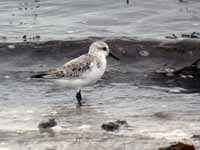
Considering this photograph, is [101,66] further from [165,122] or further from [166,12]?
[166,12]

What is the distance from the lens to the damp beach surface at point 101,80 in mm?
7945

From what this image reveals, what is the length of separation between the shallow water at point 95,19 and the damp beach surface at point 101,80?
0.08 feet

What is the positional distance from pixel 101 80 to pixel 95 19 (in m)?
4.67

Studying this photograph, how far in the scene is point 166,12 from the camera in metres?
16.4

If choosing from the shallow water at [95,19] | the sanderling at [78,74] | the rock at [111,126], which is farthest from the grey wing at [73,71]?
the shallow water at [95,19]

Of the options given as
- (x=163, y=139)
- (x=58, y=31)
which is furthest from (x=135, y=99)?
(x=58, y=31)

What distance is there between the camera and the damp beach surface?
313 inches

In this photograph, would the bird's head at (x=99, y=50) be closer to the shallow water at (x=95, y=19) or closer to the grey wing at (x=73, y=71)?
the grey wing at (x=73, y=71)

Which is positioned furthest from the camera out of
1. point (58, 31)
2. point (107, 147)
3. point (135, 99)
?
point (58, 31)

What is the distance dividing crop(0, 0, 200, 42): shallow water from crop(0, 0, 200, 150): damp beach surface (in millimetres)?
25

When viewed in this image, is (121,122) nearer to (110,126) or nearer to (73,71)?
(110,126)

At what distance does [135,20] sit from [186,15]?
4.56 ft

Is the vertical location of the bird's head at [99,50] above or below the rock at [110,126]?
above

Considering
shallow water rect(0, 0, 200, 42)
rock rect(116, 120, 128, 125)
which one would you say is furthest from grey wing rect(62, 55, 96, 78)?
shallow water rect(0, 0, 200, 42)
